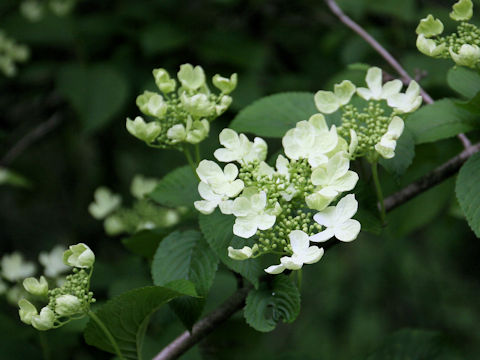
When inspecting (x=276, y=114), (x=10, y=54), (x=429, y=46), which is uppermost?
(x=429, y=46)

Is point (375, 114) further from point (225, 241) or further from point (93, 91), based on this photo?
point (93, 91)

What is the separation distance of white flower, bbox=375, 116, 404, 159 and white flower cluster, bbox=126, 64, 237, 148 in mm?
307

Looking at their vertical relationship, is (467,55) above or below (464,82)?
above

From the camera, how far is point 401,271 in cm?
362

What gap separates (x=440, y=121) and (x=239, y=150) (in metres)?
0.44

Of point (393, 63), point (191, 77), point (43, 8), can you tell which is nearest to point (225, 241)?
point (191, 77)

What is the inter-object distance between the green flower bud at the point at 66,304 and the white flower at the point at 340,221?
15.5 inches

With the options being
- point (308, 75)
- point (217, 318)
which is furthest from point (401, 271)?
point (217, 318)

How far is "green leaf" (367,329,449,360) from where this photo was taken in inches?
Answer: 57.3

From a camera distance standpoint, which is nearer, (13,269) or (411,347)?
(411,347)

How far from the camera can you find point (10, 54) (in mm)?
2318

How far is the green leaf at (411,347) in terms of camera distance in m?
1.46

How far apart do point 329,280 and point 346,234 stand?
2910 millimetres

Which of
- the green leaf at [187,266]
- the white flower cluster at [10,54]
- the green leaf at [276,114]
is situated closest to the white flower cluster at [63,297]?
the green leaf at [187,266]
